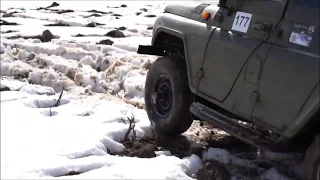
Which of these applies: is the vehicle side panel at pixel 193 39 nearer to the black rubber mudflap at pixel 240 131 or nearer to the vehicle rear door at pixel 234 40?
the vehicle rear door at pixel 234 40

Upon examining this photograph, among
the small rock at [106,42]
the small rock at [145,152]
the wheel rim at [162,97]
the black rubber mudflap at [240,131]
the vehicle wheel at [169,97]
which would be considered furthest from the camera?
the small rock at [106,42]

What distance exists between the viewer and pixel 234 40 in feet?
14.2

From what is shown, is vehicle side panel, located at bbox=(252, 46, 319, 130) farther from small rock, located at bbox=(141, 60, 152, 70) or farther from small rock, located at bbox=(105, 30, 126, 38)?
small rock, located at bbox=(105, 30, 126, 38)

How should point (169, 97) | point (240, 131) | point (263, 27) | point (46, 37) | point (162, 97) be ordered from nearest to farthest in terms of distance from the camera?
point (263, 27)
point (240, 131)
point (169, 97)
point (162, 97)
point (46, 37)

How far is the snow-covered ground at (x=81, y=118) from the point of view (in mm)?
4445

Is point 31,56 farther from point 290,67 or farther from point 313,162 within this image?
point 313,162

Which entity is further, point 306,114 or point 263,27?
point 263,27

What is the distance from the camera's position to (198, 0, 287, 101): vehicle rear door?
406cm

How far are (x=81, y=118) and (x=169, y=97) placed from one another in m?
1.10

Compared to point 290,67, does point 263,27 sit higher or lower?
higher

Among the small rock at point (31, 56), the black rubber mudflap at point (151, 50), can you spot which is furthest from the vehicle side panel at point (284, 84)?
the small rock at point (31, 56)

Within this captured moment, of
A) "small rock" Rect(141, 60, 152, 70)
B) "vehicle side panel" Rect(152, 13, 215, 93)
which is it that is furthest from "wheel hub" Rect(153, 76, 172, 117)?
"small rock" Rect(141, 60, 152, 70)

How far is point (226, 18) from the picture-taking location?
180 inches

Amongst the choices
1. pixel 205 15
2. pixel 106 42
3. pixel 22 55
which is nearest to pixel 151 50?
pixel 205 15
